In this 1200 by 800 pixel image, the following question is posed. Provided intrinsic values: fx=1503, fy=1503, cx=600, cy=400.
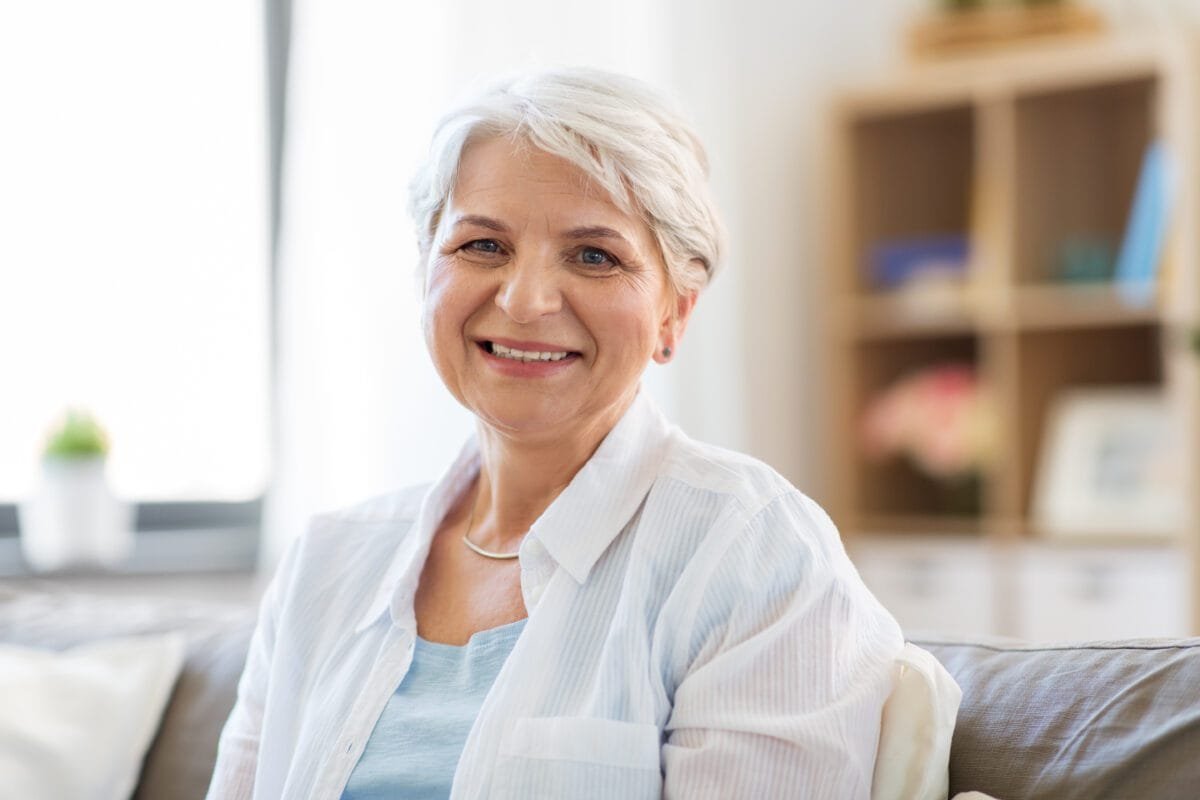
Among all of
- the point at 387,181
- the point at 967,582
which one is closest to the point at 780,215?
the point at 967,582

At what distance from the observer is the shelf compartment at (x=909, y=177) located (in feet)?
12.4

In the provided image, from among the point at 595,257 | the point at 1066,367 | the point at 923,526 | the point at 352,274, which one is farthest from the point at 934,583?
the point at 595,257

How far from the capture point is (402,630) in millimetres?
1412

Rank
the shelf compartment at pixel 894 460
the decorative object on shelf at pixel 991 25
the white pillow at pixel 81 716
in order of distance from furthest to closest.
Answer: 1. the shelf compartment at pixel 894 460
2. the decorative object on shelf at pixel 991 25
3. the white pillow at pixel 81 716

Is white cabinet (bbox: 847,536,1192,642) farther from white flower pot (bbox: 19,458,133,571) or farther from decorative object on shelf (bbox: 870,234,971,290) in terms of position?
white flower pot (bbox: 19,458,133,571)

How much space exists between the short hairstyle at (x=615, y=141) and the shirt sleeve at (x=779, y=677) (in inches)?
11.4

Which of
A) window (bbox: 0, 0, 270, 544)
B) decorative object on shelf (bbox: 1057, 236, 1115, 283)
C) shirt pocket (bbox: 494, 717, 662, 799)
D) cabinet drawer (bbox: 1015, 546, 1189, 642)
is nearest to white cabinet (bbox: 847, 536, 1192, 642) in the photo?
cabinet drawer (bbox: 1015, 546, 1189, 642)

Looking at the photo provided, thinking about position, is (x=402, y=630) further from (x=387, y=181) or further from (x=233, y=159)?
(x=233, y=159)

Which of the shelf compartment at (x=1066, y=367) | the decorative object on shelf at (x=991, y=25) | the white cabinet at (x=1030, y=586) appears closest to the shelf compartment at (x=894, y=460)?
the white cabinet at (x=1030, y=586)

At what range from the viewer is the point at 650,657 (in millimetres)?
1231

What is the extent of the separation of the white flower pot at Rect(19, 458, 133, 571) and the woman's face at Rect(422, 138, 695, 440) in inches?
58.9

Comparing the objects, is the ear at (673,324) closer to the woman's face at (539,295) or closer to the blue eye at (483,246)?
the woman's face at (539,295)

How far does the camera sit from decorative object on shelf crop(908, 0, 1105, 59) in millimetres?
3473

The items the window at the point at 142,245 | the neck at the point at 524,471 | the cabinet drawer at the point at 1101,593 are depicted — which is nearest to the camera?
the neck at the point at 524,471
